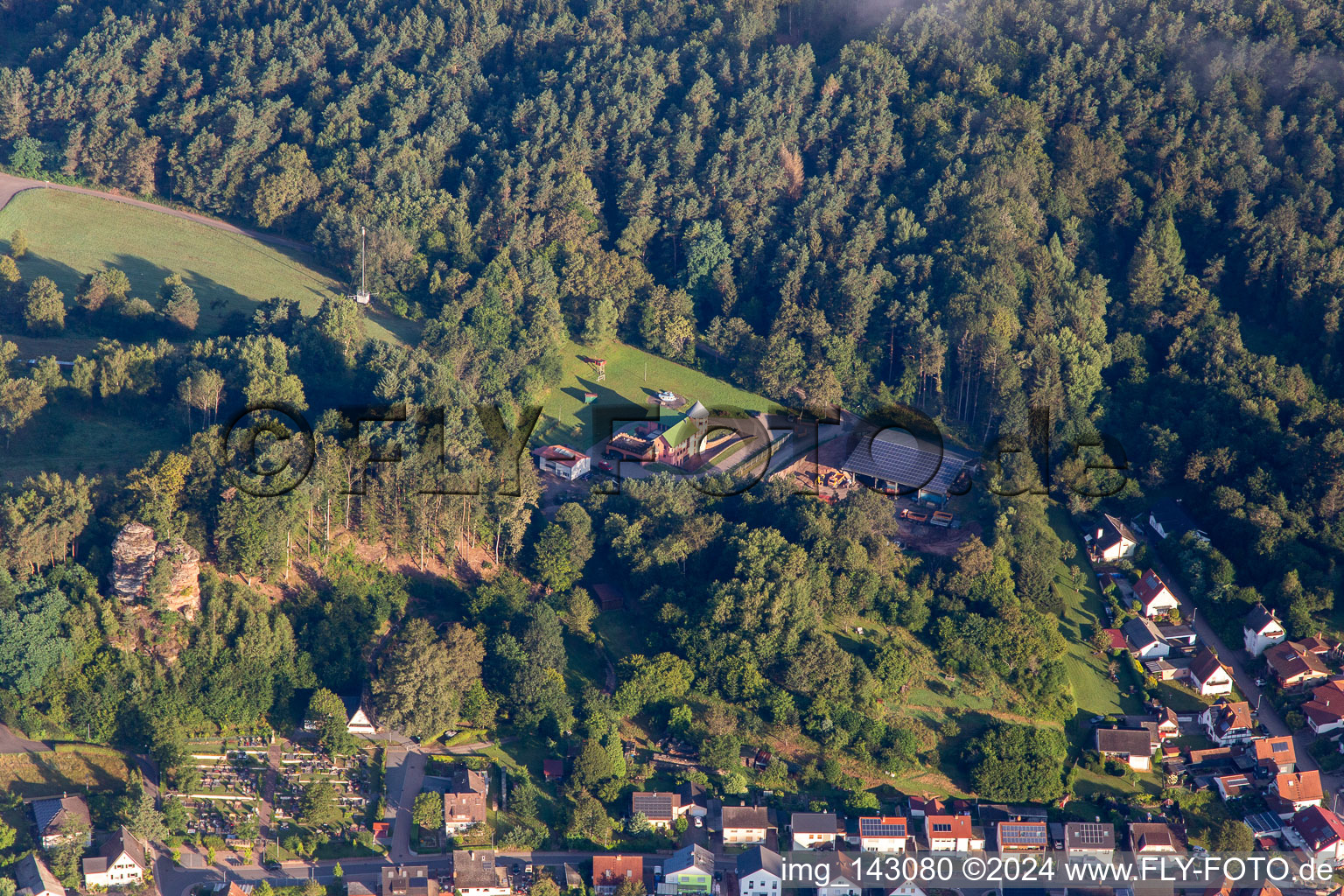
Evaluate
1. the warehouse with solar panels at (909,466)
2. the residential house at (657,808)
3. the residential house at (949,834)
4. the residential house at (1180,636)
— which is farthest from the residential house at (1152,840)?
the warehouse with solar panels at (909,466)

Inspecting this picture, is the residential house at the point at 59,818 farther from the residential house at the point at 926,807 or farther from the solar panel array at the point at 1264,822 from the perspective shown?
the solar panel array at the point at 1264,822

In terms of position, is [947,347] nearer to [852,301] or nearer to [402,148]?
[852,301]

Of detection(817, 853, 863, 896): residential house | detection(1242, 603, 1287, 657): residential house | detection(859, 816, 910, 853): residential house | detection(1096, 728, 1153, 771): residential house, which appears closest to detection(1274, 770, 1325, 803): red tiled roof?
detection(1096, 728, 1153, 771): residential house

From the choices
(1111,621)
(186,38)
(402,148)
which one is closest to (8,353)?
(402,148)

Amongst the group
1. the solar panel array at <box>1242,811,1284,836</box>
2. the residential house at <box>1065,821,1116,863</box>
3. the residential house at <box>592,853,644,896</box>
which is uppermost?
the solar panel array at <box>1242,811,1284,836</box>

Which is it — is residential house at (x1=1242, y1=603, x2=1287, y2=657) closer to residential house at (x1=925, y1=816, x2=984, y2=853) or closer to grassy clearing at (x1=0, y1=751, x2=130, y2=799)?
residential house at (x1=925, y1=816, x2=984, y2=853)

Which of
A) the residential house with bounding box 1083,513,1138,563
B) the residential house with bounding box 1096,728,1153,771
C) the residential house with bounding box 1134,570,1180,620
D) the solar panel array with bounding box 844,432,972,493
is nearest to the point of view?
the residential house with bounding box 1096,728,1153,771
